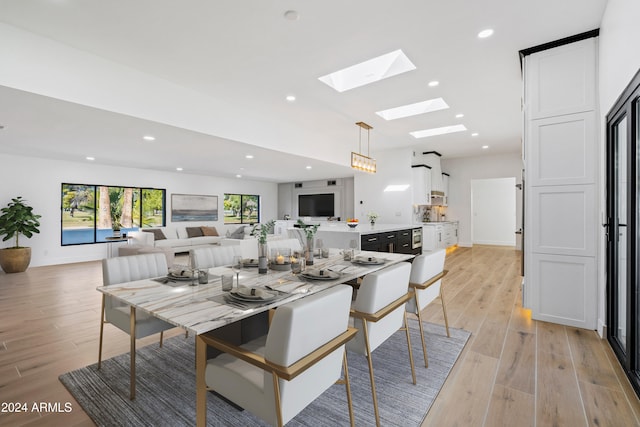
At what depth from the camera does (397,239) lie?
6.16 m

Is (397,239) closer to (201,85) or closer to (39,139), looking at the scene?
(201,85)

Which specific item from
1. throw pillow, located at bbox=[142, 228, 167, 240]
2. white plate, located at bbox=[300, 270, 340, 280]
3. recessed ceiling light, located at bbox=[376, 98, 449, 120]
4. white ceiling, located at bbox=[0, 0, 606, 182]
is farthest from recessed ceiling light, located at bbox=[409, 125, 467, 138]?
throw pillow, located at bbox=[142, 228, 167, 240]

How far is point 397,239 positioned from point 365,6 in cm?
452

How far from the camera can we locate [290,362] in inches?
46.9

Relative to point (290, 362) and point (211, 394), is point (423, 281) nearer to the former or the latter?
point (290, 362)

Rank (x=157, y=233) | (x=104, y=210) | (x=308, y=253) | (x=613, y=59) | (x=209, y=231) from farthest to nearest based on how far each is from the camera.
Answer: (x=209, y=231) → (x=157, y=233) → (x=104, y=210) → (x=308, y=253) → (x=613, y=59)

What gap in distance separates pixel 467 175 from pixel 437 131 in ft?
12.1

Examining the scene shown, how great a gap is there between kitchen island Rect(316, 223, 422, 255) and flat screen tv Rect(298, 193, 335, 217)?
4148mm

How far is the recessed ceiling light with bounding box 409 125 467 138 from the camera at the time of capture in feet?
19.9

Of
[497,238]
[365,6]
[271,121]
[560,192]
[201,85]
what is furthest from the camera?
[497,238]

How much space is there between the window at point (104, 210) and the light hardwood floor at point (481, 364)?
11.4ft

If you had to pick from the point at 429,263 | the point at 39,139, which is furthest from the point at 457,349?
the point at 39,139

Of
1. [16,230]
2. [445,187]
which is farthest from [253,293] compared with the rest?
[445,187]

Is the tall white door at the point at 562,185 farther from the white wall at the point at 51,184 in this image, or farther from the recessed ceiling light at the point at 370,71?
the white wall at the point at 51,184
